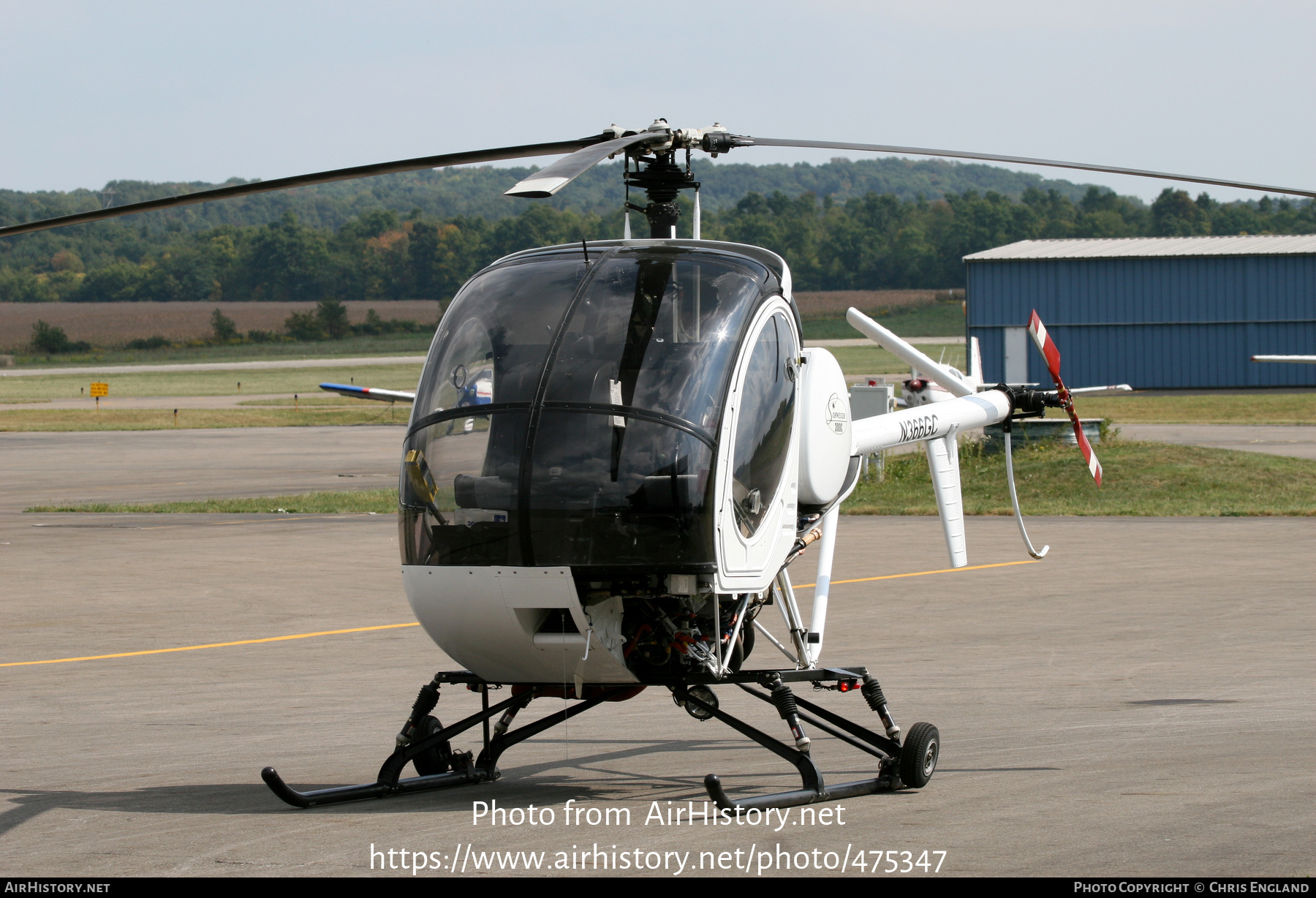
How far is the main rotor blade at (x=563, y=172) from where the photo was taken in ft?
17.6

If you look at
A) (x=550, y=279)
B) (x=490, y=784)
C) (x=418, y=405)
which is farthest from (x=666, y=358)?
(x=490, y=784)

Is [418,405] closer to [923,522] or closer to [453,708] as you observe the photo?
[453,708]

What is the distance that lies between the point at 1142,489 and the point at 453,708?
19693 millimetres

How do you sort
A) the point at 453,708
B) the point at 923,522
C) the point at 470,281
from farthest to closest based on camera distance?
the point at 923,522 < the point at 453,708 < the point at 470,281

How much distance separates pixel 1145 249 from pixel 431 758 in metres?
61.0

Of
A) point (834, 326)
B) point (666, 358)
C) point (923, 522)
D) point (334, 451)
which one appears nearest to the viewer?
point (666, 358)

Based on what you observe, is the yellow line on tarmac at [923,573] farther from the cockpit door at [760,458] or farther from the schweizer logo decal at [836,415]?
the cockpit door at [760,458]

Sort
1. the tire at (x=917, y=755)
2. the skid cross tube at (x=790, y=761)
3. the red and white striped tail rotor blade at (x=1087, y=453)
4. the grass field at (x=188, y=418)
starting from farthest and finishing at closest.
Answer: the grass field at (x=188, y=418) → the red and white striped tail rotor blade at (x=1087, y=453) → the tire at (x=917, y=755) → the skid cross tube at (x=790, y=761)

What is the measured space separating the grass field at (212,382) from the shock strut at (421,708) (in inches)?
2803

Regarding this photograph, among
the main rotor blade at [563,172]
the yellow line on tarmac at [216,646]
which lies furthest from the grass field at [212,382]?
the main rotor blade at [563,172]

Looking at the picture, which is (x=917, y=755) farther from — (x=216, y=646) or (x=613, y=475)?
(x=216, y=646)

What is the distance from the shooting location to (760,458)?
704 cm

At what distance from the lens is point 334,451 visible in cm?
4053

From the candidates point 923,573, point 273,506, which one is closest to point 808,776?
point 923,573
